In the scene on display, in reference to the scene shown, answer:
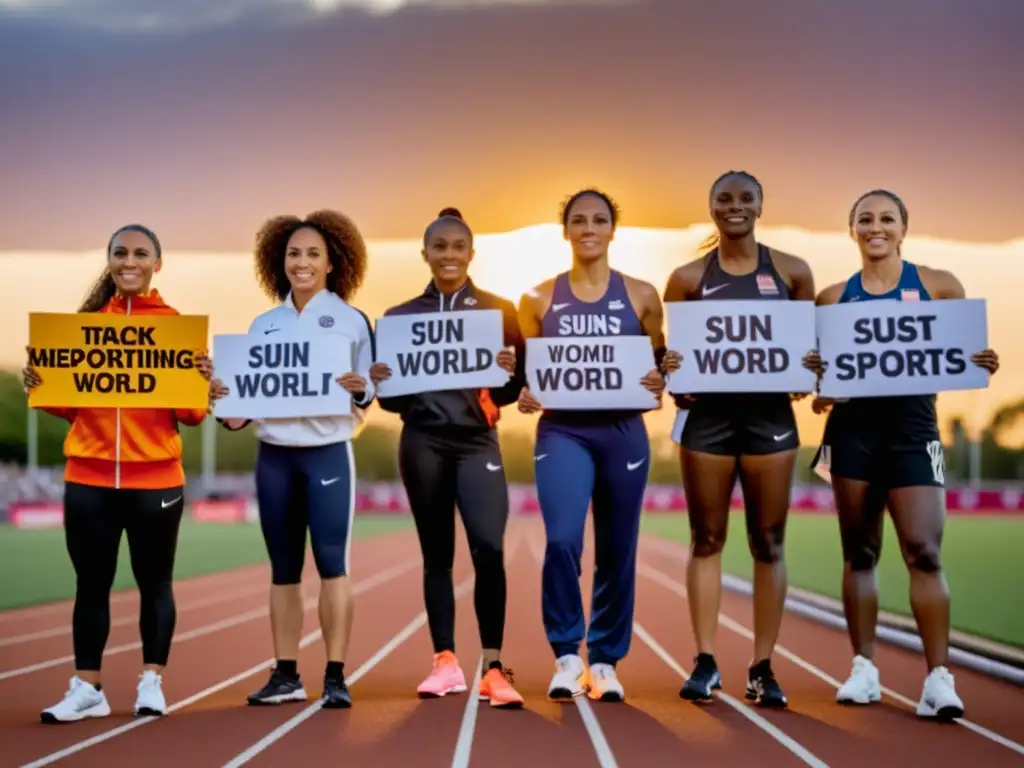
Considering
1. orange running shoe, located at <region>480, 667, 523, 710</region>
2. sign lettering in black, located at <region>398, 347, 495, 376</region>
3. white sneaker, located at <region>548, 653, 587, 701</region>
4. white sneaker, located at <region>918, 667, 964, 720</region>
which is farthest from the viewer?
sign lettering in black, located at <region>398, 347, 495, 376</region>

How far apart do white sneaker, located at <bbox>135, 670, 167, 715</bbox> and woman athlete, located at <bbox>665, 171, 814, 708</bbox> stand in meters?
2.63

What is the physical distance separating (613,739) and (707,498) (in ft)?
4.76

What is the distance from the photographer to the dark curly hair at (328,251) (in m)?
7.21

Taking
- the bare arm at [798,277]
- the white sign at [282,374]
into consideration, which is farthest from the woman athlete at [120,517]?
the bare arm at [798,277]

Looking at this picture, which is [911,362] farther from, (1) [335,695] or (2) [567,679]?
(1) [335,695]

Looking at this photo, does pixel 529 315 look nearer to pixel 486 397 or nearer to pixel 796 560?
pixel 486 397

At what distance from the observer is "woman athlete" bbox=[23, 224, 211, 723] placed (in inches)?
263

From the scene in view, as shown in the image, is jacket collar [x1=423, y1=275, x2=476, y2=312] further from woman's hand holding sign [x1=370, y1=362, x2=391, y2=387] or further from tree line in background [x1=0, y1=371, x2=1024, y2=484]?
tree line in background [x1=0, y1=371, x2=1024, y2=484]

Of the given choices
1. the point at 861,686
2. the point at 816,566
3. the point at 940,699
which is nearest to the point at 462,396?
the point at 861,686

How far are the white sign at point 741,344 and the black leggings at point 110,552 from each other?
8.80ft

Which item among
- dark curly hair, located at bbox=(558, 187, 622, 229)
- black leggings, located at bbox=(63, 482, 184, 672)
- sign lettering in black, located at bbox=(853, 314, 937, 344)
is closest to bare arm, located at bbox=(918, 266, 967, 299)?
sign lettering in black, located at bbox=(853, 314, 937, 344)

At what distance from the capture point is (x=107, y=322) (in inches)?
275

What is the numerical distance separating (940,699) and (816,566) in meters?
14.0

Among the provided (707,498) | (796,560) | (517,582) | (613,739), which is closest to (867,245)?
(707,498)
